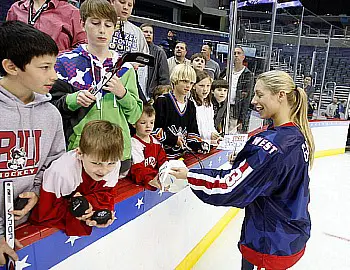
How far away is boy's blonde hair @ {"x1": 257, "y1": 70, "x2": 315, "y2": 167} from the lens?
4.32 ft

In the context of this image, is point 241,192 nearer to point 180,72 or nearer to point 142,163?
point 142,163

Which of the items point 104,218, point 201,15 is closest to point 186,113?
point 104,218

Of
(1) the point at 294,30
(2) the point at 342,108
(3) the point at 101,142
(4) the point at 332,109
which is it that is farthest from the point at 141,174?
(2) the point at 342,108

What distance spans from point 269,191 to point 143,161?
0.54m

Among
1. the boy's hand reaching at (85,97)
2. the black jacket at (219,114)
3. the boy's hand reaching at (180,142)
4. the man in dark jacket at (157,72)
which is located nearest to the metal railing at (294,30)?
the black jacket at (219,114)

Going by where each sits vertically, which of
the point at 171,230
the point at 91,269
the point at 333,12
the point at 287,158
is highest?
the point at 333,12

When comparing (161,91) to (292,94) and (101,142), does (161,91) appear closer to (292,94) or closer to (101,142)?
(292,94)

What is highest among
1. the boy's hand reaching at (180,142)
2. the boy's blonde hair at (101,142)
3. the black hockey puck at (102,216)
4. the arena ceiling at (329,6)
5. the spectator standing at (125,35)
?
the arena ceiling at (329,6)

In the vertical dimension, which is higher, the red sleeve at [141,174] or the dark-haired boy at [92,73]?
the dark-haired boy at [92,73]

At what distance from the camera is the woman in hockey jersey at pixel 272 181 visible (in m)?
1.21

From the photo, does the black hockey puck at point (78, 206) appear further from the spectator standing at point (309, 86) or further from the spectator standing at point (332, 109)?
the spectator standing at point (332, 109)

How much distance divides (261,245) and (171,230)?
0.59 meters

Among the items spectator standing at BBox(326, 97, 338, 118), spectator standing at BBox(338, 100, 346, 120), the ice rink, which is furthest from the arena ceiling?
the ice rink

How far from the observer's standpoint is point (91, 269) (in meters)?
1.20
